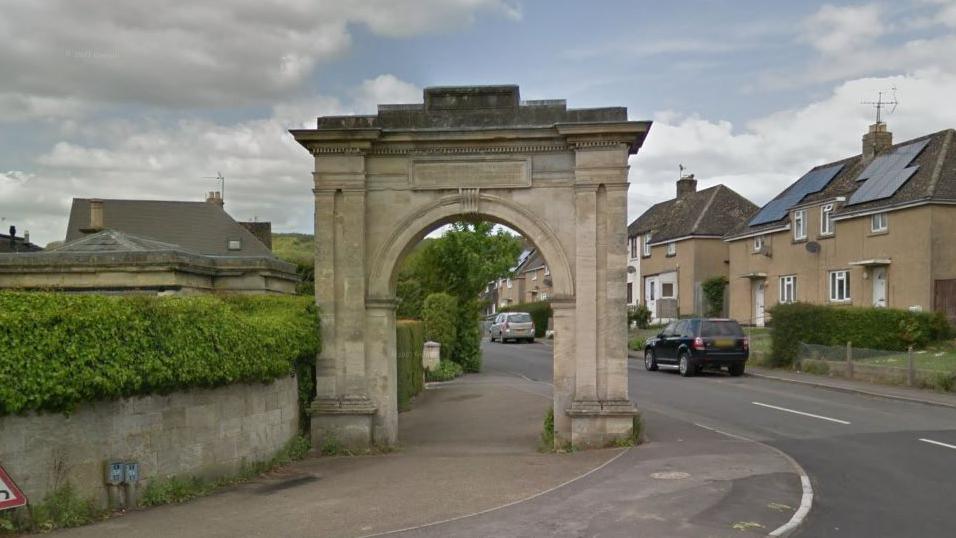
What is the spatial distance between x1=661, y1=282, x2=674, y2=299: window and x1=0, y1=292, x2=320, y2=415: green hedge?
133ft

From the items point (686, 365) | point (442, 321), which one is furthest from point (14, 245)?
point (686, 365)

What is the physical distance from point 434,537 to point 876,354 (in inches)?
767

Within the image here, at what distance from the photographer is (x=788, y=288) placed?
38.2 meters

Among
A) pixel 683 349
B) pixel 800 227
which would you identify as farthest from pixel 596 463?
pixel 800 227

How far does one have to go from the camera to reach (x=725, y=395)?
1995cm

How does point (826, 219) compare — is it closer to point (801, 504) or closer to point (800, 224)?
point (800, 224)

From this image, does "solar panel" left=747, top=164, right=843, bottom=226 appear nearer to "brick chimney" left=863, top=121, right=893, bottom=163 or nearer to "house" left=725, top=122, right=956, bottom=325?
"house" left=725, top=122, right=956, bottom=325

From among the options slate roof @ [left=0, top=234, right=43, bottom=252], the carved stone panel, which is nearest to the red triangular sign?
the carved stone panel

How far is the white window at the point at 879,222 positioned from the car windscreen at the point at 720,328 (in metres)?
9.88

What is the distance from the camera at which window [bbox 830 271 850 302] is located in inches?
1328

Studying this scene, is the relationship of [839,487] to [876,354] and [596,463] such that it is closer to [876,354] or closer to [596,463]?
[596,463]

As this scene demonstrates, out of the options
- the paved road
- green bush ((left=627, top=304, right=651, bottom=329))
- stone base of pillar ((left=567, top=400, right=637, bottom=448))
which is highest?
green bush ((left=627, top=304, right=651, bottom=329))

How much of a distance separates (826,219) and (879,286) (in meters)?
4.36

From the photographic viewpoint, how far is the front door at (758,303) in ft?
135
